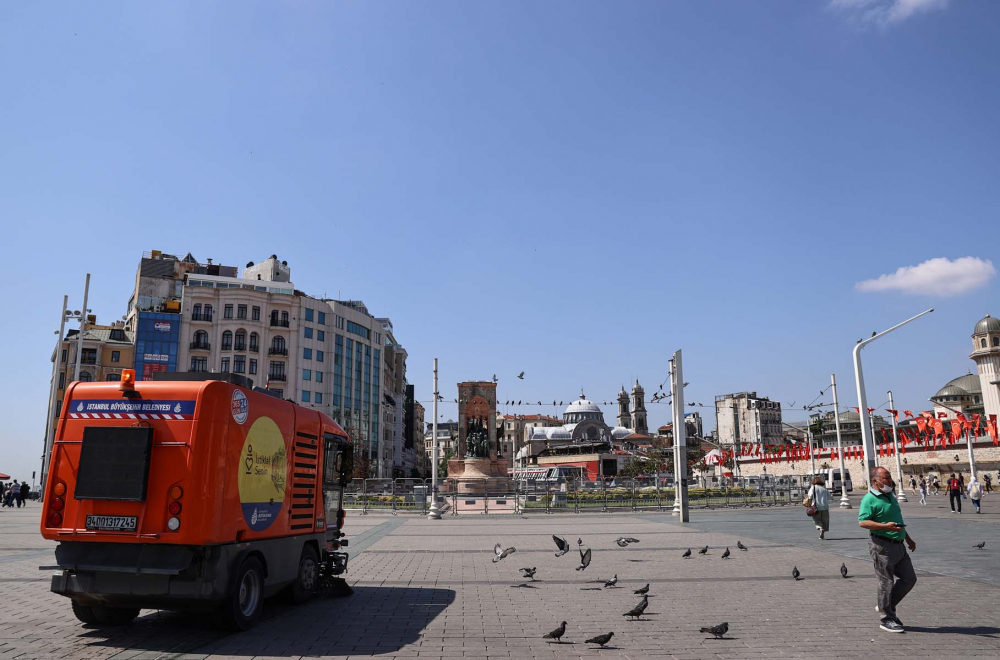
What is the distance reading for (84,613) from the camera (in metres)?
8.07

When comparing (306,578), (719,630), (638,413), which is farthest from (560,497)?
(638,413)

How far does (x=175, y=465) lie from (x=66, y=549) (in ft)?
5.02

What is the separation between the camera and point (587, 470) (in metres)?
101

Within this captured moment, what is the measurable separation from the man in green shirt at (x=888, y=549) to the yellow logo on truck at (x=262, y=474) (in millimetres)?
6749

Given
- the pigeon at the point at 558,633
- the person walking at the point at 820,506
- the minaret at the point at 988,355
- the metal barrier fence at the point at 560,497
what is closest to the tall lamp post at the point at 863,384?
the person walking at the point at 820,506

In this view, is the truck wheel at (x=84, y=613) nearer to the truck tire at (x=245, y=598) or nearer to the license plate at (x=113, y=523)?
the license plate at (x=113, y=523)

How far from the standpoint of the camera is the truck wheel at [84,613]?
26.3ft

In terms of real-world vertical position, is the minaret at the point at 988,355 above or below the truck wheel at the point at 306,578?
above

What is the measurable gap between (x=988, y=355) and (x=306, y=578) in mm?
102544

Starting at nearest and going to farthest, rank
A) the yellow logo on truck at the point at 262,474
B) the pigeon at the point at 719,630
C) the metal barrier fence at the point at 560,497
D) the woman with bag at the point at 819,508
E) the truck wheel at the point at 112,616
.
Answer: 1. the pigeon at the point at 719,630
2. the yellow logo on truck at the point at 262,474
3. the truck wheel at the point at 112,616
4. the woman with bag at the point at 819,508
5. the metal barrier fence at the point at 560,497

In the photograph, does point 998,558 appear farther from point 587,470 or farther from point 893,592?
point 587,470

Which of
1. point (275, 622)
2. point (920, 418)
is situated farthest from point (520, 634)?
point (920, 418)

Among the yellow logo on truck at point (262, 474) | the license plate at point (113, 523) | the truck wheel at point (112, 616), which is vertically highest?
the yellow logo on truck at point (262, 474)

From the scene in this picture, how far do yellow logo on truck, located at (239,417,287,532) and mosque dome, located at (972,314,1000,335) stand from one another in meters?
105
